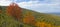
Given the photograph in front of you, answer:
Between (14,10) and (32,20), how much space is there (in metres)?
0.19

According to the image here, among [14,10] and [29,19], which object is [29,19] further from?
[14,10]

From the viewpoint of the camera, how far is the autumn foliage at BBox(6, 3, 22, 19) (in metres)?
1.31

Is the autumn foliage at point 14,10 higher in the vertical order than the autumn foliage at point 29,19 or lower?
higher

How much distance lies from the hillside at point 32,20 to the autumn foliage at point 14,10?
29mm

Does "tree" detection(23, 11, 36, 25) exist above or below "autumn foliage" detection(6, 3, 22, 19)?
below

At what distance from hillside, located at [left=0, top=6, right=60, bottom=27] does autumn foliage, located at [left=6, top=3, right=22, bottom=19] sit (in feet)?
0.10

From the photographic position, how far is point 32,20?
4.20 feet

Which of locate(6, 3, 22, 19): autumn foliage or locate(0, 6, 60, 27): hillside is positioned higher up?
locate(6, 3, 22, 19): autumn foliage

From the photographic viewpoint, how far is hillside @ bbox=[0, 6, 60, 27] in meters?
1.24

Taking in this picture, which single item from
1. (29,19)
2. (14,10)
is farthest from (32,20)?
(14,10)

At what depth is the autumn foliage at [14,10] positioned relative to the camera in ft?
4.30

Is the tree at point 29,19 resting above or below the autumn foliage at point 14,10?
below

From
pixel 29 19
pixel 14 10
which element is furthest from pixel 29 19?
pixel 14 10

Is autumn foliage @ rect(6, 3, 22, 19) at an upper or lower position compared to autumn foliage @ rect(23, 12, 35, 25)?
upper
